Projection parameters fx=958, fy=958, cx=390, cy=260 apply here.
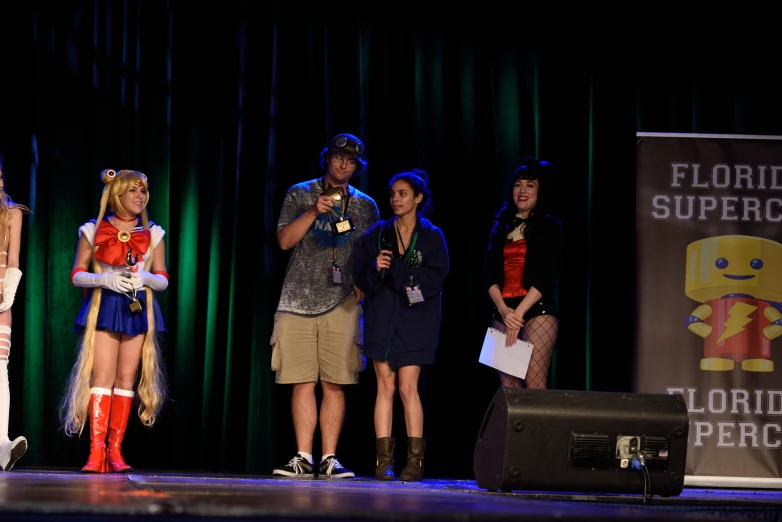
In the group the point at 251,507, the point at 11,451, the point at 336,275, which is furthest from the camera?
the point at 336,275

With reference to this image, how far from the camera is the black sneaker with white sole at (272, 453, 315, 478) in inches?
Result: 174

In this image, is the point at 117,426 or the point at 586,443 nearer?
the point at 586,443

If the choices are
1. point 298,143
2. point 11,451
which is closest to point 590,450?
point 11,451

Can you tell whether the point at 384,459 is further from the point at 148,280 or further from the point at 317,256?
the point at 148,280

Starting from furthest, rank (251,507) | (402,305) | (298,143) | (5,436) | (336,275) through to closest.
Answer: (298,143) < (336,275) < (402,305) < (5,436) < (251,507)

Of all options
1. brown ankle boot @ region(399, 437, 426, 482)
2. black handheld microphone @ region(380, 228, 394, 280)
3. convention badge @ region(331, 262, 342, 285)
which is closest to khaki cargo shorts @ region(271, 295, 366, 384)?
convention badge @ region(331, 262, 342, 285)

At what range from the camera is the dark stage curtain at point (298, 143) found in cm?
523

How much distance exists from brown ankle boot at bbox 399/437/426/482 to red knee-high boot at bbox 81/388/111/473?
1.35 metres

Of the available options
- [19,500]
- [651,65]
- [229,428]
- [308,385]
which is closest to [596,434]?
[308,385]

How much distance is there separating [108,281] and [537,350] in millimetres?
1989

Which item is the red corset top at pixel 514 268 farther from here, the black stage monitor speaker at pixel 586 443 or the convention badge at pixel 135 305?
the convention badge at pixel 135 305

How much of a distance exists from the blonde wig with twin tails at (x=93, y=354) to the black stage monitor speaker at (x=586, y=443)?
72.0 inches

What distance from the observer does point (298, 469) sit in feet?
14.6

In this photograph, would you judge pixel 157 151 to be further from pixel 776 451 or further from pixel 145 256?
pixel 776 451
